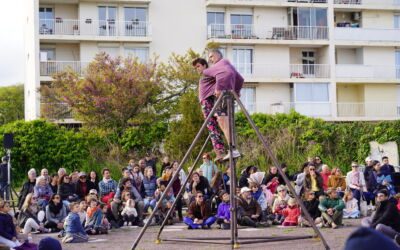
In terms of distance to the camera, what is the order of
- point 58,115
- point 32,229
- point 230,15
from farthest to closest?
point 230,15, point 58,115, point 32,229

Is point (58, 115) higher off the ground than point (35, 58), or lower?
lower

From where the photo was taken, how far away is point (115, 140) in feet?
106

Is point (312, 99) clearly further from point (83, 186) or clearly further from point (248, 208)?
point (248, 208)

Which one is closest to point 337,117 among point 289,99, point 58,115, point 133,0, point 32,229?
point 289,99

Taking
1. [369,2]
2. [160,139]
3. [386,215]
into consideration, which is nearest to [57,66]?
[160,139]

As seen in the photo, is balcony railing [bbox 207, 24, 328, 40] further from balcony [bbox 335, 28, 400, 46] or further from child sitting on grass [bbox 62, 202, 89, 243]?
child sitting on grass [bbox 62, 202, 89, 243]

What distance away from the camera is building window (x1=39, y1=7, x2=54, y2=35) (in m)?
39.1

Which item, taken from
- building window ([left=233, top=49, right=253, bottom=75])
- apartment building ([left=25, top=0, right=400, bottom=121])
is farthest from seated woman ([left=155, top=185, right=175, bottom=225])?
building window ([left=233, top=49, right=253, bottom=75])

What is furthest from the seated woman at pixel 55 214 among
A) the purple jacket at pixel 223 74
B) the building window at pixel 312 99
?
the building window at pixel 312 99

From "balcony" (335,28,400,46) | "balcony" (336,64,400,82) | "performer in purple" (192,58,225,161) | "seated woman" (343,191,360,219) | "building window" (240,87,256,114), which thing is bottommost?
"seated woman" (343,191,360,219)

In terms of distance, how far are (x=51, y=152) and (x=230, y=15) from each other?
17.4 meters

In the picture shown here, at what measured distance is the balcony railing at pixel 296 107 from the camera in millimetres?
42094

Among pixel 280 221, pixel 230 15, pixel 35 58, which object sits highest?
pixel 230 15

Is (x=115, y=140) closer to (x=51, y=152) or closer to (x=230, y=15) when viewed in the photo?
(x=51, y=152)
